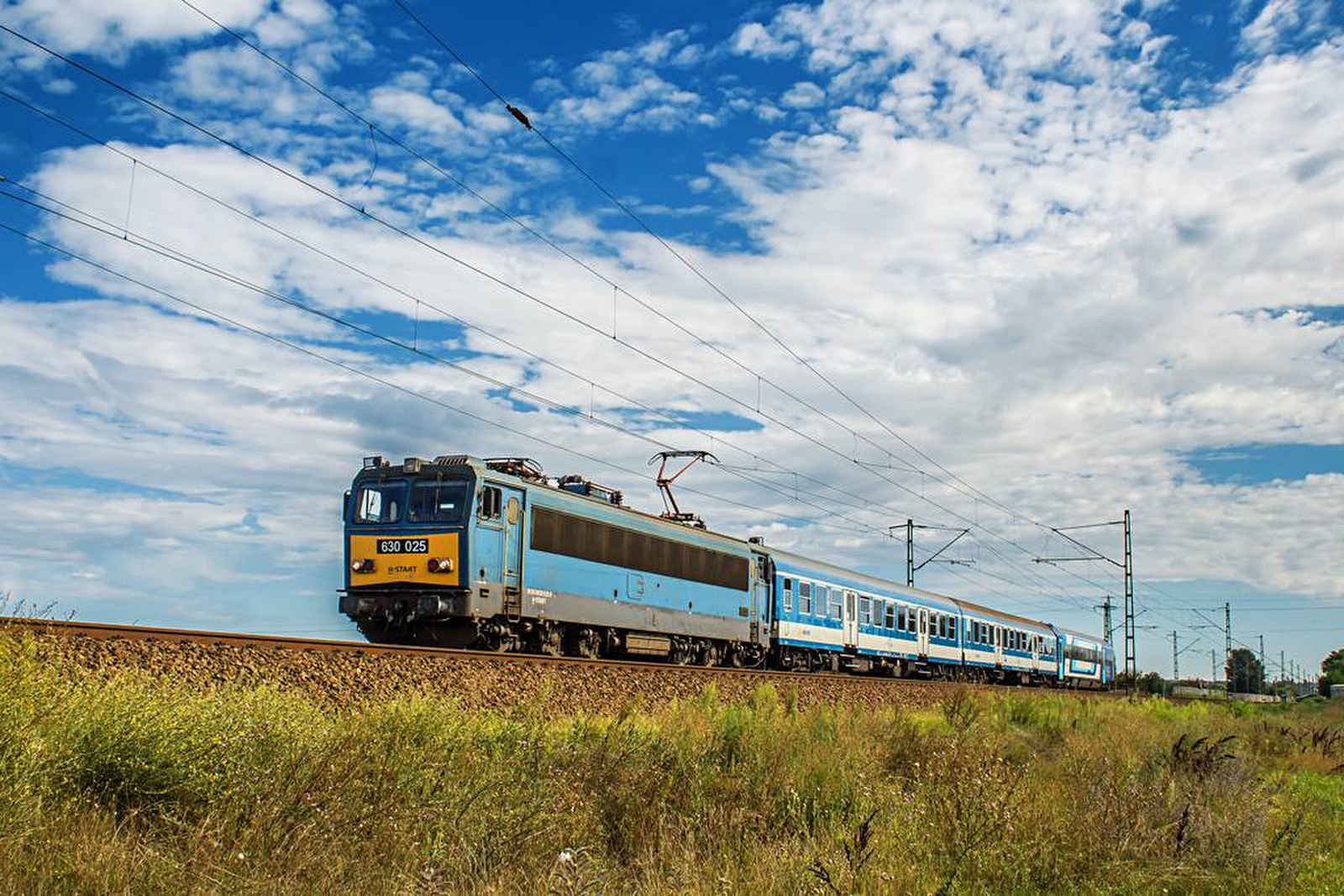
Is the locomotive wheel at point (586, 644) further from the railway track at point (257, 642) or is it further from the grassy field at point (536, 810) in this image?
the grassy field at point (536, 810)

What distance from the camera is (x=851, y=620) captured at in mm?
35625

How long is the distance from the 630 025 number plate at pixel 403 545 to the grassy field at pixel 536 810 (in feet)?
21.1

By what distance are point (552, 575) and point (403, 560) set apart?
283 centimetres

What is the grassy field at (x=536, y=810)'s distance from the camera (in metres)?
7.28

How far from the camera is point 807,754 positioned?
12.7 m

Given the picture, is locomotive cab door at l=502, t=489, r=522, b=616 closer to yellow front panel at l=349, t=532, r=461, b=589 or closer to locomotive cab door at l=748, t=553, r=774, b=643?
yellow front panel at l=349, t=532, r=461, b=589

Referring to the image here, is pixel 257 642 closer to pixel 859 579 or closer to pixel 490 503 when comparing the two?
pixel 490 503

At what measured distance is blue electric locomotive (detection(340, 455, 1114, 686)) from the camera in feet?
62.9

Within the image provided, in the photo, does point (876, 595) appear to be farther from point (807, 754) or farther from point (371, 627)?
point (807, 754)

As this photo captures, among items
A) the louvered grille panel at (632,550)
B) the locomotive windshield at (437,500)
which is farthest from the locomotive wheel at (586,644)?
the locomotive windshield at (437,500)

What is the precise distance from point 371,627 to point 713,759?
9.86 metres

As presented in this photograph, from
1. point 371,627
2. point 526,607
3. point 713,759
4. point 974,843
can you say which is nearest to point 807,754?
point 713,759

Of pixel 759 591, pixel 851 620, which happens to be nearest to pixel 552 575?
pixel 759 591

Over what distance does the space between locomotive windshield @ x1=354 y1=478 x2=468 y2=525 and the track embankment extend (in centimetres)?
367
